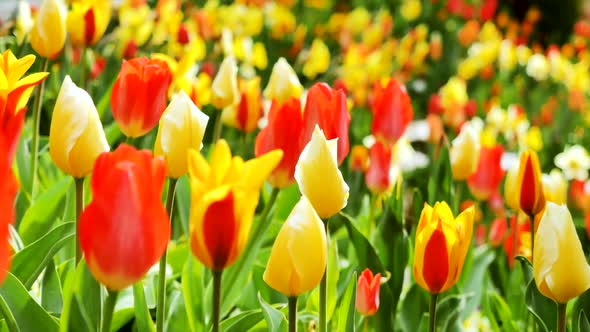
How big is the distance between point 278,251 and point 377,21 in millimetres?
4865

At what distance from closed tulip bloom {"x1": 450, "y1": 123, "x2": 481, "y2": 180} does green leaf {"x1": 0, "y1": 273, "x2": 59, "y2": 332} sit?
106 cm

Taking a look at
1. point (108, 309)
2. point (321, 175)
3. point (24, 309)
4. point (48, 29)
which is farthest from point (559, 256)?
point (48, 29)

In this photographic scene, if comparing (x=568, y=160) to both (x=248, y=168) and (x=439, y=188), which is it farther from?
(x=248, y=168)

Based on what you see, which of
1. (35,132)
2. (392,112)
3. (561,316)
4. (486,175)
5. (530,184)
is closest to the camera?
(561,316)

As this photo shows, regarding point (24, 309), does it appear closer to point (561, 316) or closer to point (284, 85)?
point (561, 316)

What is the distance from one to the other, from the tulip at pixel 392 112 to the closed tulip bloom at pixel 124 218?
99 cm

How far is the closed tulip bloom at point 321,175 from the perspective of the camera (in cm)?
111

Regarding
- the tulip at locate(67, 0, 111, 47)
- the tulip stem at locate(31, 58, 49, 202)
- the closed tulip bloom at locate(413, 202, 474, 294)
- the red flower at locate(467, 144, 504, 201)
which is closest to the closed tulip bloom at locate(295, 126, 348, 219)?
the closed tulip bloom at locate(413, 202, 474, 294)

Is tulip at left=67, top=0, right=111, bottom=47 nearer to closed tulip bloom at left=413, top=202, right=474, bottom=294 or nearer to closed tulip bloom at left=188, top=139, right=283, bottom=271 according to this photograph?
closed tulip bloom at left=413, top=202, right=474, bottom=294

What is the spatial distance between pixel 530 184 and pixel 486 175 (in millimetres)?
816

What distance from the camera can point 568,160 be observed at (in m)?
3.29

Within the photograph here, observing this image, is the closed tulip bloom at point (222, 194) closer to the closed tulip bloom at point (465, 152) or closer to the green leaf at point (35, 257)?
the green leaf at point (35, 257)

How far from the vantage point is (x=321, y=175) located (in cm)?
112

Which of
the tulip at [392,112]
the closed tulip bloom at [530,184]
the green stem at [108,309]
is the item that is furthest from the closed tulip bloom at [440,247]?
the tulip at [392,112]
